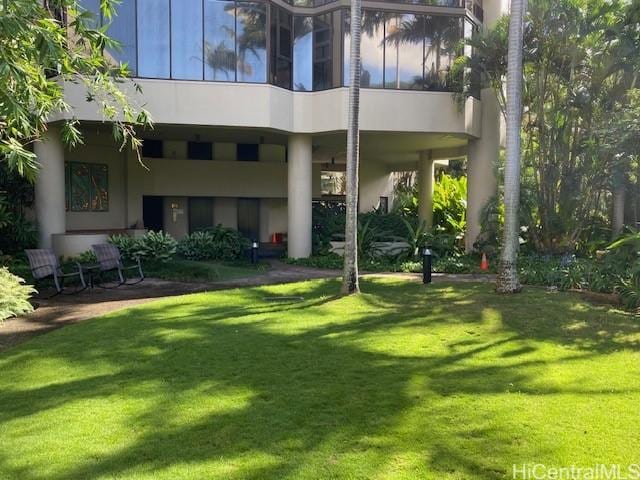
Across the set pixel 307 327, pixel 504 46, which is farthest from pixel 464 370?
pixel 504 46

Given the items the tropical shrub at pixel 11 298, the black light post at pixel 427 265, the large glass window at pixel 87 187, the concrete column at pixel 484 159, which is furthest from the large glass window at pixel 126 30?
the concrete column at pixel 484 159

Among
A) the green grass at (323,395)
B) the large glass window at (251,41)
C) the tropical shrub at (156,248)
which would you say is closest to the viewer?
the green grass at (323,395)

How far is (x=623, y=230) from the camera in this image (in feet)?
45.0

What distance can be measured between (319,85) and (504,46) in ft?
17.9

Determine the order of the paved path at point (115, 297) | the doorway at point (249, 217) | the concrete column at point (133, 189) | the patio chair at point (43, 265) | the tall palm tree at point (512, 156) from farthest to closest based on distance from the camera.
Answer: the doorway at point (249, 217) < the concrete column at point (133, 189) < the patio chair at point (43, 265) < the tall palm tree at point (512, 156) < the paved path at point (115, 297)

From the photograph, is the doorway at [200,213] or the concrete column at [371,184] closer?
the doorway at [200,213]

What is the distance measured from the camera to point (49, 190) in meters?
15.3

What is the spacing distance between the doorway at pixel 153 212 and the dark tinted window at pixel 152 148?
1.60 meters

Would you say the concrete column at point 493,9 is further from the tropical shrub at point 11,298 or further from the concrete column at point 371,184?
the tropical shrub at point 11,298

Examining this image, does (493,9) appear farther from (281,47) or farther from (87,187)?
(87,187)

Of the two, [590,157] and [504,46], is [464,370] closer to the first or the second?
[590,157]

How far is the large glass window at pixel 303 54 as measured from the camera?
16625mm

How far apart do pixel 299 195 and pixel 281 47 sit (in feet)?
14.9

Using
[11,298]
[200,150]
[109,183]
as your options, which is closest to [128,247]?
[109,183]
